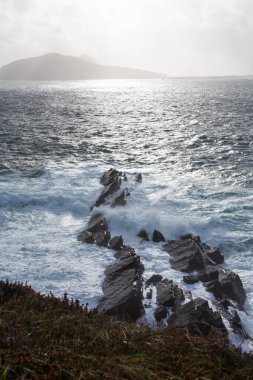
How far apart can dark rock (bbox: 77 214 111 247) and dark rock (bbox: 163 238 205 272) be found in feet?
8.76

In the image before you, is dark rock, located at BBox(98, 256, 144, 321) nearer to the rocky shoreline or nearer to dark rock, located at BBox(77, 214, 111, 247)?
the rocky shoreline

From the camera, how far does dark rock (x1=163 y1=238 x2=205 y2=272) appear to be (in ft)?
48.1

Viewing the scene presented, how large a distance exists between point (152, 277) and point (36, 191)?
447 inches

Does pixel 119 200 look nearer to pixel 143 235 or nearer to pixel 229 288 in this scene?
pixel 143 235

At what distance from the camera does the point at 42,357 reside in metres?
5.26

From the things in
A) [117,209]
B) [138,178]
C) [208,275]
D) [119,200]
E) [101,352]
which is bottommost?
[208,275]

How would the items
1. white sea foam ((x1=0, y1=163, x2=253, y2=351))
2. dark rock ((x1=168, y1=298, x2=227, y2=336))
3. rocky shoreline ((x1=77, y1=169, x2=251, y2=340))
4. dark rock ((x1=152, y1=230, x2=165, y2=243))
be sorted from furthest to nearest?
dark rock ((x1=152, y1=230, x2=165, y2=243))
white sea foam ((x1=0, y1=163, x2=253, y2=351))
rocky shoreline ((x1=77, y1=169, x2=251, y2=340))
dark rock ((x1=168, y1=298, x2=227, y2=336))

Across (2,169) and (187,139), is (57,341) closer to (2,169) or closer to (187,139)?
(2,169)

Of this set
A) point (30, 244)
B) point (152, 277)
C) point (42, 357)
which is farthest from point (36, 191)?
point (42, 357)

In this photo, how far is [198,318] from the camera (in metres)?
10.7

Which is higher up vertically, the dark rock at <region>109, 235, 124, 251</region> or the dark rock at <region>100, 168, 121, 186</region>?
the dark rock at <region>100, 168, 121, 186</region>

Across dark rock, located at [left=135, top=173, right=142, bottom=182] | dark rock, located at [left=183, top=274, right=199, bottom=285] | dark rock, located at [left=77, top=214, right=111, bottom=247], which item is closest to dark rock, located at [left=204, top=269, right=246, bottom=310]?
dark rock, located at [left=183, top=274, right=199, bottom=285]

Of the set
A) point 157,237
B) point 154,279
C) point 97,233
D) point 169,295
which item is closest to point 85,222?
point 97,233

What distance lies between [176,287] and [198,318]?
2.35 metres
